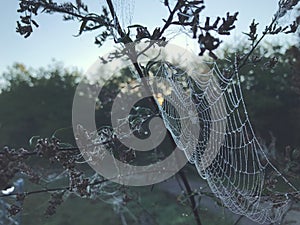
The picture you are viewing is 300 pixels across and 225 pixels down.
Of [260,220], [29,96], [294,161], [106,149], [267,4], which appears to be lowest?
[260,220]

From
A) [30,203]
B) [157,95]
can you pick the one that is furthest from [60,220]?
[157,95]

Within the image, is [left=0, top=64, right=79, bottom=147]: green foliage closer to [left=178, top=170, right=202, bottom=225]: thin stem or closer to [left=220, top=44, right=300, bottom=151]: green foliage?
[left=220, top=44, right=300, bottom=151]: green foliage

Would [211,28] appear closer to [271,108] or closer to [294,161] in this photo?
[294,161]

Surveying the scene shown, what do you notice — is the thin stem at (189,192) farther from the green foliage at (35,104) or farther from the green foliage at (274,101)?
the green foliage at (35,104)

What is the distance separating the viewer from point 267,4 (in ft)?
3.79

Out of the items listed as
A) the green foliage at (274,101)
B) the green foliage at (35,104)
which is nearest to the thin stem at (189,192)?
the green foliage at (274,101)

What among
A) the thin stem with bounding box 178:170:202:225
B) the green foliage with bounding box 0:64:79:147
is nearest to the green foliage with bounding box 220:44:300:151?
the green foliage with bounding box 0:64:79:147

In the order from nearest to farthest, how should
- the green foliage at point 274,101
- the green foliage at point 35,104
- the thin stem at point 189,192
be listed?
the thin stem at point 189,192, the green foliage at point 274,101, the green foliage at point 35,104

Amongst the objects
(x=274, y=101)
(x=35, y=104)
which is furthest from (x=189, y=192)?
(x=35, y=104)

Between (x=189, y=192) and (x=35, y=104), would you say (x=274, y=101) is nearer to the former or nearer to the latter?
(x=189, y=192)

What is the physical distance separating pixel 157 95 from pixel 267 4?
16.0 inches

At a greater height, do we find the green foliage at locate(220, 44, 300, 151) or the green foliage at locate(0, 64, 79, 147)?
the green foliage at locate(0, 64, 79, 147)

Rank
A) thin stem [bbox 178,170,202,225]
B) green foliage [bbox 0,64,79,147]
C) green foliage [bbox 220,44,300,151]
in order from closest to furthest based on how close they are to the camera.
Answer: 1. thin stem [bbox 178,170,202,225]
2. green foliage [bbox 220,44,300,151]
3. green foliage [bbox 0,64,79,147]

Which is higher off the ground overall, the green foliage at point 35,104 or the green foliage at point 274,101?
the green foliage at point 35,104
